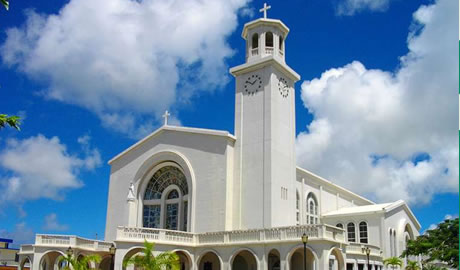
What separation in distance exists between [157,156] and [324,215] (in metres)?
15.5

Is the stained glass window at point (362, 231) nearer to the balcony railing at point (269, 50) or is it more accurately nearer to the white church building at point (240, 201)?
the white church building at point (240, 201)

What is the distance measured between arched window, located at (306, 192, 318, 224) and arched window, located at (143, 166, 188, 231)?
1109 centimetres

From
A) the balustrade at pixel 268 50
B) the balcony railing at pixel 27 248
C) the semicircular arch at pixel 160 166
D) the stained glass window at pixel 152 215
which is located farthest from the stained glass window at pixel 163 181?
the balustrade at pixel 268 50

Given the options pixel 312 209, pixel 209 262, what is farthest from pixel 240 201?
pixel 312 209

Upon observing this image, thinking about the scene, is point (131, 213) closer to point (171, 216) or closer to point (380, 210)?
point (171, 216)

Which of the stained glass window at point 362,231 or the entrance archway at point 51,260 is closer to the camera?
the entrance archway at point 51,260

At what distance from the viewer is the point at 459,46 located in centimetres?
912

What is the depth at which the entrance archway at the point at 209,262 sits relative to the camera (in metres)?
32.3

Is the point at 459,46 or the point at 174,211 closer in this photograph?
the point at 459,46

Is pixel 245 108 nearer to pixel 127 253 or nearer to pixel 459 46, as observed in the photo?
pixel 127 253

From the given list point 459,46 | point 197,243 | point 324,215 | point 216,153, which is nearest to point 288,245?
point 197,243

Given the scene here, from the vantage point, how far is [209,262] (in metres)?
32.7

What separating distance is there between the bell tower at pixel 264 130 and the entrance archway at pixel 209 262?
251 cm

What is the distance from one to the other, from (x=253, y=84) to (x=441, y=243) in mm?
15704
